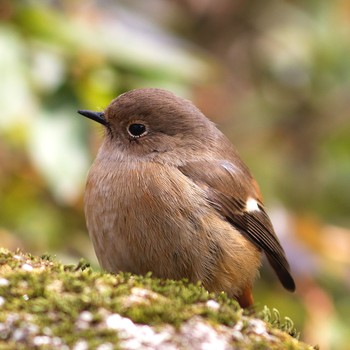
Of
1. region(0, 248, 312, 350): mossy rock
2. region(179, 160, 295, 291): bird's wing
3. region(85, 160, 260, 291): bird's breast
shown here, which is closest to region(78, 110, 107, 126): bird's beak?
region(85, 160, 260, 291): bird's breast

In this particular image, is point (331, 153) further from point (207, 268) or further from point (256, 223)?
point (207, 268)

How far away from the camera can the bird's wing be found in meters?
4.94

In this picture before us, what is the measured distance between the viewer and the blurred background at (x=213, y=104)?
218 inches

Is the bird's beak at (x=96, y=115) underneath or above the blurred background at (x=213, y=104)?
underneath

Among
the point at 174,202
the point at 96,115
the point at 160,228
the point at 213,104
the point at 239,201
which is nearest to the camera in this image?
the point at 160,228

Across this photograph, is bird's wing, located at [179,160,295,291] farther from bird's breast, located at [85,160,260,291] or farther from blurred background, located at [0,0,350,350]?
blurred background, located at [0,0,350,350]

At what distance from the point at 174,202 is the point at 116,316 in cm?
134

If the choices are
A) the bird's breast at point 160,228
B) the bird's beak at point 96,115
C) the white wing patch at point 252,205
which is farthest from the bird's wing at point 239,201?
the bird's beak at point 96,115

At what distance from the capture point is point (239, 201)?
5.17m

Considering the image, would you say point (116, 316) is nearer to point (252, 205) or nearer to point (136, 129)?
point (136, 129)

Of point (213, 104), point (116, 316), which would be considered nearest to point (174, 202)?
point (116, 316)

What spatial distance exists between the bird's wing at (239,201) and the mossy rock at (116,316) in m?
1.27

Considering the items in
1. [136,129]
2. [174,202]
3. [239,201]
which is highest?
[136,129]

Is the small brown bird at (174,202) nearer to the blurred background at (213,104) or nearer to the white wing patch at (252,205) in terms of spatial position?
the white wing patch at (252,205)
